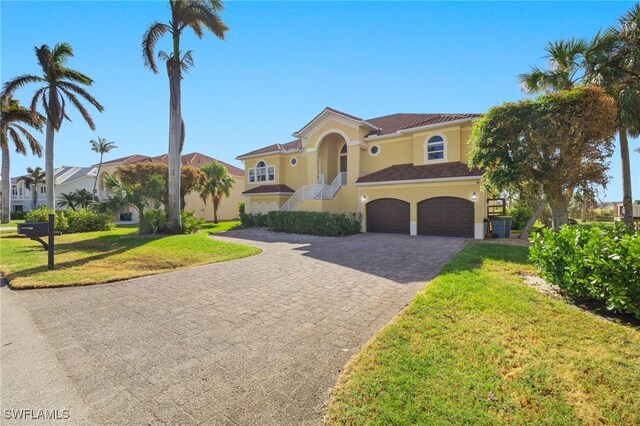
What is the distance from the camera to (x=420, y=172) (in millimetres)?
17172

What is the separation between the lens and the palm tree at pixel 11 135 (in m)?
24.0

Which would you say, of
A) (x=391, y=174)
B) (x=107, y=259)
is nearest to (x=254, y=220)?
(x=391, y=174)

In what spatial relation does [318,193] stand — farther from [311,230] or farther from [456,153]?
[456,153]

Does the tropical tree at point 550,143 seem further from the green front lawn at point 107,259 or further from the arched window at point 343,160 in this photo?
the arched window at point 343,160

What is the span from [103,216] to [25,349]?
63.0 feet

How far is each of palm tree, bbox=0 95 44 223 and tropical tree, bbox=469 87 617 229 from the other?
31.6m

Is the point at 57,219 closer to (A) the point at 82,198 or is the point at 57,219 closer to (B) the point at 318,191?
(B) the point at 318,191

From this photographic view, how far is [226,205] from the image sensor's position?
3741cm

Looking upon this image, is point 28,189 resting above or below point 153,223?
above

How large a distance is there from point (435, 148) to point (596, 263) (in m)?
14.3

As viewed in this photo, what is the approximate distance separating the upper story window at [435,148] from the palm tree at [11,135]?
29567mm

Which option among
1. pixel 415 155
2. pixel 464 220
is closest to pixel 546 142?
pixel 464 220

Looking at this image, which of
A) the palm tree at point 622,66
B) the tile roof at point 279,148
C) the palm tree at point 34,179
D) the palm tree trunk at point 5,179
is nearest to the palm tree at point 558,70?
the palm tree at point 622,66

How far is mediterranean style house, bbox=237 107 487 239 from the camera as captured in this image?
15875 mm
